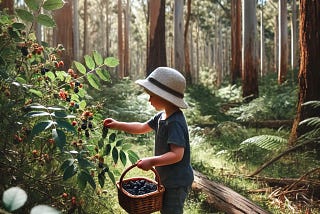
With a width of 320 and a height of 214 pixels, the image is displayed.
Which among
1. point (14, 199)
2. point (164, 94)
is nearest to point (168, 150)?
point (164, 94)

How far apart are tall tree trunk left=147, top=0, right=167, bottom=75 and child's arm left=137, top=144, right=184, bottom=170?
10.3m

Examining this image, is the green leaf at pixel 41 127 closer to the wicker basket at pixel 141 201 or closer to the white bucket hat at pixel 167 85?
the wicker basket at pixel 141 201

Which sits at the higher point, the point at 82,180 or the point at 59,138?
the point at 59,138

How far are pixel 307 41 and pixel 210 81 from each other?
1599 centimetres

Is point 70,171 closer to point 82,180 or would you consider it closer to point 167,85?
point 82,180

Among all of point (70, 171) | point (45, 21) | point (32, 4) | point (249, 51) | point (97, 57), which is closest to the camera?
point (70, 171)

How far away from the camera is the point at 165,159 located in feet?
8.20

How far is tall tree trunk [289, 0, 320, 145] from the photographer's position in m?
5.67

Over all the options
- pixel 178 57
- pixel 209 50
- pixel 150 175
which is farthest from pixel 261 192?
pixel 209 50

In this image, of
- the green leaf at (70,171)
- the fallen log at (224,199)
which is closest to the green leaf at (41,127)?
the green leaf at (70,171)

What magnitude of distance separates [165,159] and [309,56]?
3991mm

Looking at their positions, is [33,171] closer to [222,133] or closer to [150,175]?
[150,175]

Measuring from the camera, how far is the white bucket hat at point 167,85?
272cm

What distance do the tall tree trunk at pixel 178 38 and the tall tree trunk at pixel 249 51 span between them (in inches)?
112
